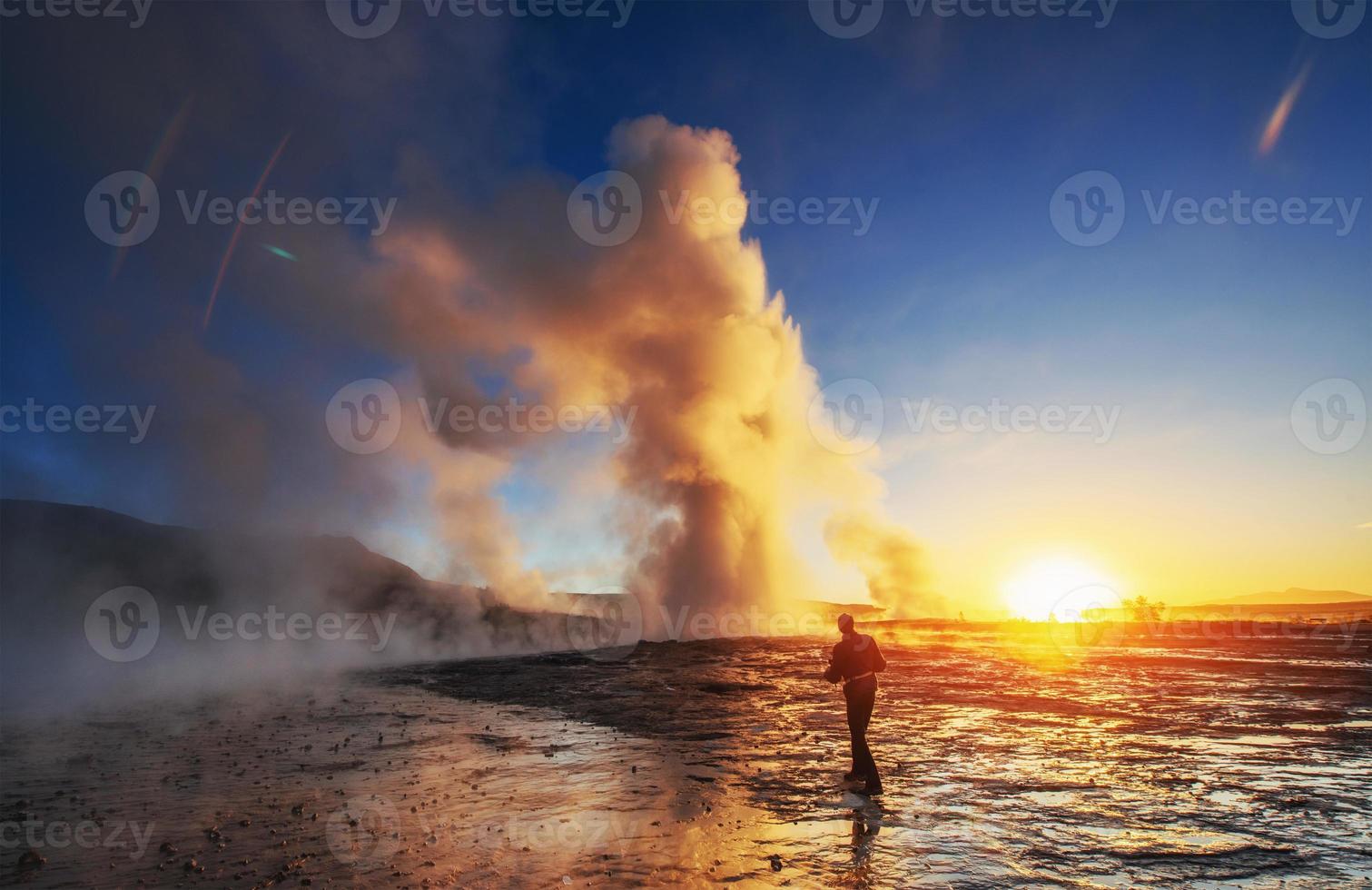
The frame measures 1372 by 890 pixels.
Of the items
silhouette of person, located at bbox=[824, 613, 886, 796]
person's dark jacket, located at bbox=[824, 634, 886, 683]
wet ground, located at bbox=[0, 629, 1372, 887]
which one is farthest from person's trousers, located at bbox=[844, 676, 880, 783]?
wet ground, located at bbox=[0, 629, 1372, 887]

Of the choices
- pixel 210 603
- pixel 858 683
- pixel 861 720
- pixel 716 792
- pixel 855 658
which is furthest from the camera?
pixel 210 603

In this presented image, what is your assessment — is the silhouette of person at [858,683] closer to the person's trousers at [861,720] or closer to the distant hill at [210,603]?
the person's trousers at [861,720]

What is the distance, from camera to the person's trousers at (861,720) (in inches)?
342

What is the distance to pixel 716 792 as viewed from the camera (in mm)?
8805

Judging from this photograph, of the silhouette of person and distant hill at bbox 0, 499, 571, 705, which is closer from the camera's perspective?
the silhouette of person

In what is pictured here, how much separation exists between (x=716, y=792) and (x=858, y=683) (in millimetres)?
2541

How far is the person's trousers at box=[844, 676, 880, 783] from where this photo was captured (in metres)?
8.70

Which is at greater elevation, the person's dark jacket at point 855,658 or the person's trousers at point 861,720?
the person's dark jacket at point 855,658

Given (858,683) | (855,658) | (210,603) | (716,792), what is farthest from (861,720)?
(210,603)

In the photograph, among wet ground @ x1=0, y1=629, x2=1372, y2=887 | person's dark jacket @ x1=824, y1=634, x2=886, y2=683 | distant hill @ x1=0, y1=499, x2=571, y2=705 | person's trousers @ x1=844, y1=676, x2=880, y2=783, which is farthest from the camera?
distant hill @ x1=0, y1=499, x2=571, y2=705

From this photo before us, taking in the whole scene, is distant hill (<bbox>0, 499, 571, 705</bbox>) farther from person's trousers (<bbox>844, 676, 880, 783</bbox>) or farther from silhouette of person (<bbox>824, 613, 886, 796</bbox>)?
person's trousers (<bbox>844, 676, 880, 783</bbox>)

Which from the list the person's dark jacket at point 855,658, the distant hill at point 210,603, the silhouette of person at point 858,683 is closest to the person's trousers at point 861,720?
the silhouette of person at point 858,683

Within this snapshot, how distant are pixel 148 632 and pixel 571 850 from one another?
6267cm

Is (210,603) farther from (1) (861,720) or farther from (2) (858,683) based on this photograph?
(1) (861,720)
